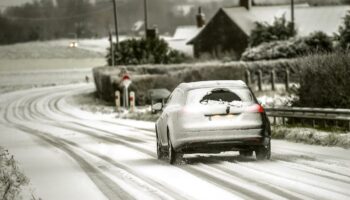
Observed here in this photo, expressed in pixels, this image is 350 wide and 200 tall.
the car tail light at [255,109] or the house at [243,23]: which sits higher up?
the car tail light at [255,109]

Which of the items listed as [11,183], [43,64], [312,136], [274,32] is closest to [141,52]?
[274,32]

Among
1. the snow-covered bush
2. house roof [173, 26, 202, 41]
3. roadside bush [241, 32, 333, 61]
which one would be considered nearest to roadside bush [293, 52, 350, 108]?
the snow-covered bush

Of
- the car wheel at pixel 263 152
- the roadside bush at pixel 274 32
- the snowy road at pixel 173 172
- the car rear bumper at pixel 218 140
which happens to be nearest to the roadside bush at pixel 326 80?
the snowy road at pixel 173 172

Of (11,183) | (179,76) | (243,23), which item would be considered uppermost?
(11,183)

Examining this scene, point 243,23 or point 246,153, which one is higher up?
point 243,23

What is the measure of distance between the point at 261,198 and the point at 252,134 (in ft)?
15.9

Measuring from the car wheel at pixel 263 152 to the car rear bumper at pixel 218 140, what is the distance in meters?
0.26

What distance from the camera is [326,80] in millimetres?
23500

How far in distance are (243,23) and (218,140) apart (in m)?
70.8

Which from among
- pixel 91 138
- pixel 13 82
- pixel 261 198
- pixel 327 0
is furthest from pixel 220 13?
pixel 261 198

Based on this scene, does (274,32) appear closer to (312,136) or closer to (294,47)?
(294,47)

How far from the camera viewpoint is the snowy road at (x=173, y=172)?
11367 millimetres

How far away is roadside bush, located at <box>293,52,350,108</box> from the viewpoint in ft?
75.6

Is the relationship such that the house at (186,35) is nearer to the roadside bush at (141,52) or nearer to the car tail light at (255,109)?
the roadside bush at (141,52)
